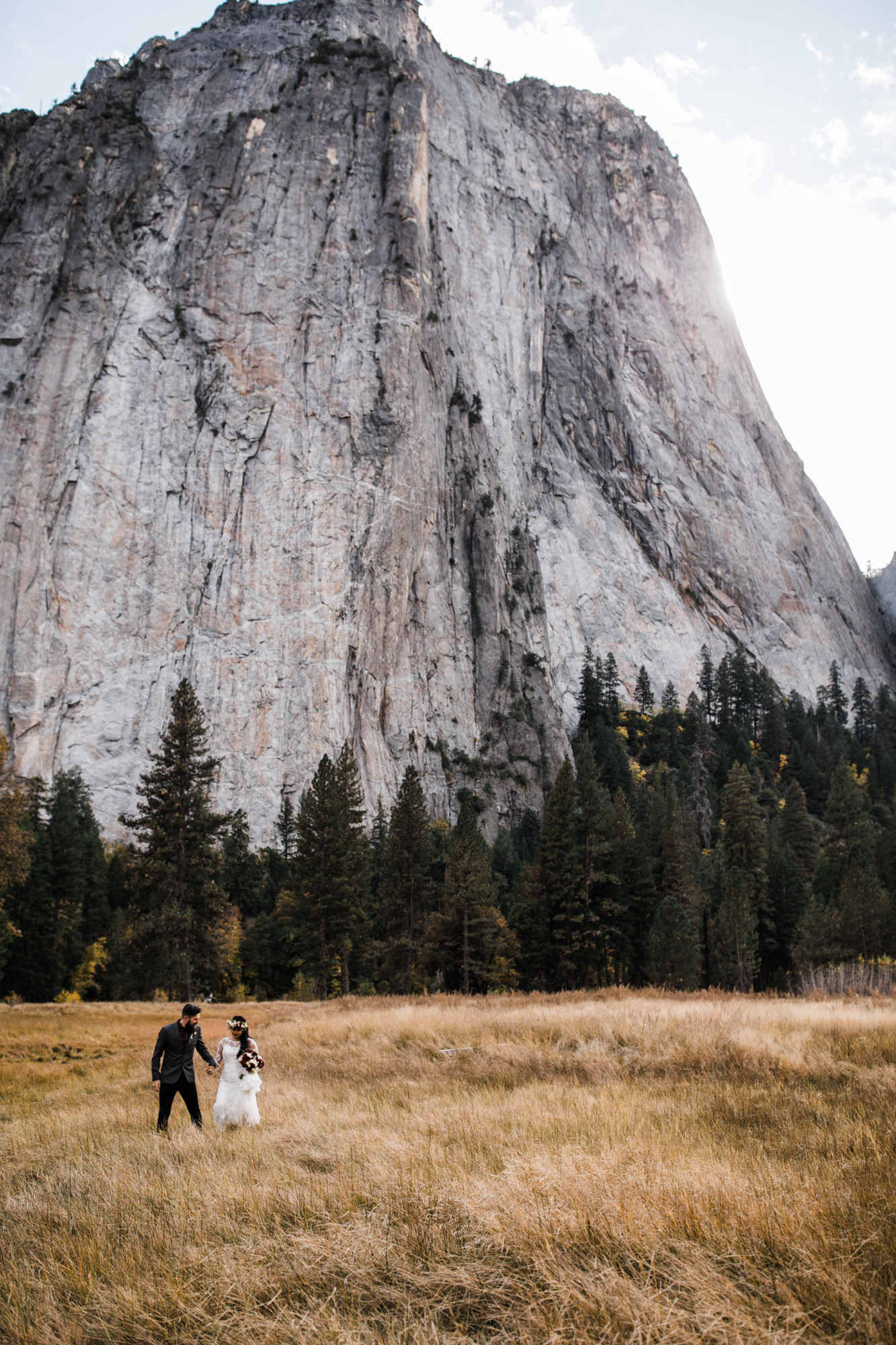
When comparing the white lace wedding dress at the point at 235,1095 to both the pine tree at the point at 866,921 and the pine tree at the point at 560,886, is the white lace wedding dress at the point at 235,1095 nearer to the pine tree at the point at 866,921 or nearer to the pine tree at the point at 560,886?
the pine tree at the point at 560,886

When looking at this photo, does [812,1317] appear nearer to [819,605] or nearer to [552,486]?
[552,486]

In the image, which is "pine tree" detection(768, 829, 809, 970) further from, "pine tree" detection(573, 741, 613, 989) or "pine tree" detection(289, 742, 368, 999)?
"pine tree" detection(289, 742, 368, 999)

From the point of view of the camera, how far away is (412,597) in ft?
306

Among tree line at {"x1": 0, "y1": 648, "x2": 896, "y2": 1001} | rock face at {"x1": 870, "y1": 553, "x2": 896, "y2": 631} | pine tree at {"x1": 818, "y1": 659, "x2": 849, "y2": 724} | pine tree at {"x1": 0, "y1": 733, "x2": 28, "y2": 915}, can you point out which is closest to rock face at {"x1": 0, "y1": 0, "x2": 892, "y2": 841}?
pine tree at {"x1": 818, "y1": 659, "x2": 849, "y2": 724}

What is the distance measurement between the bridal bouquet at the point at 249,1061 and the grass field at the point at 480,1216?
60 cm

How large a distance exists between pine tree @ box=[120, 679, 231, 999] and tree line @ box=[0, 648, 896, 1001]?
3.2 inches

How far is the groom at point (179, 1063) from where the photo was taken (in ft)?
31.7

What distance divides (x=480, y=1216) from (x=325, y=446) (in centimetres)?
9108

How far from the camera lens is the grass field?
12.6ft

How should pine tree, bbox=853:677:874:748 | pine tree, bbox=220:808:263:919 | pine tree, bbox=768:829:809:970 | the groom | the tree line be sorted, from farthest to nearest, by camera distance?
pine tree, bbox=853:677:874:748
pine tree, bbox=220:808:263:919
pine tree, bbox=768:829:809:970
the tree line
the groom

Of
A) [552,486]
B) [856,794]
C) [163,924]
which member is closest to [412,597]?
[552,486]

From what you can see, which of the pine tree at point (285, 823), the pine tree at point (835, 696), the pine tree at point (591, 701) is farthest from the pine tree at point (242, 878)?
the pine tree at point (835, 696)

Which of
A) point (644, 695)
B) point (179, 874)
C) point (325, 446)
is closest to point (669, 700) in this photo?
point (644, 695)

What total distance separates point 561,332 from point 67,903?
4933 inches
